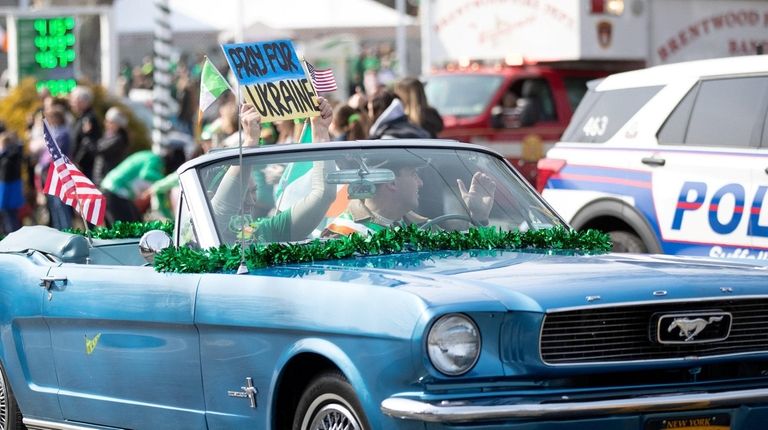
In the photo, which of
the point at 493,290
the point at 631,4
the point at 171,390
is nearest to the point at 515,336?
the point at 493,290

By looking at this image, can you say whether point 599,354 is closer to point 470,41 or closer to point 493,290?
point 493,290

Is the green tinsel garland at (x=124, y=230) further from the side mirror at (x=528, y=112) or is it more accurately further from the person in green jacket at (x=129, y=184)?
the side mirror at (x=528, y=112)

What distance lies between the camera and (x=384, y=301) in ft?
18.4

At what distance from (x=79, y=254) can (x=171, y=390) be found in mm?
1271

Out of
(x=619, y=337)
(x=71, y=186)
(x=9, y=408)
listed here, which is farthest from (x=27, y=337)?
(x=619, y=337)

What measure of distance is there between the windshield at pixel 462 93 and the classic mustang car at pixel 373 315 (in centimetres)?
1138

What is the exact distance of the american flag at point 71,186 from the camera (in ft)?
29.0

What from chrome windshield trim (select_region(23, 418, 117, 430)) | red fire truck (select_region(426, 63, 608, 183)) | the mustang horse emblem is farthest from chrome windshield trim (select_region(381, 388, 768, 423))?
red fire truck (select_region(426, 63, 608, 183))

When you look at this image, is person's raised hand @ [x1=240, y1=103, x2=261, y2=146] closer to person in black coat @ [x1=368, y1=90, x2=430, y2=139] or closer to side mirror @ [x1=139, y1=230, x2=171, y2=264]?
side mirror @ [x1=139, y1=230, x2=171, y2=264]

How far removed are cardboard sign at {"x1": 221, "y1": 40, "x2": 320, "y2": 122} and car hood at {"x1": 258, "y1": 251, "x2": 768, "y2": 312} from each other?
102cm

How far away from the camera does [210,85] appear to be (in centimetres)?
826

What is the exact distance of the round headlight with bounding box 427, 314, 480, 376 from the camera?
543 cm

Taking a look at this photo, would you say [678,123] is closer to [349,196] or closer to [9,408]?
[349,196]

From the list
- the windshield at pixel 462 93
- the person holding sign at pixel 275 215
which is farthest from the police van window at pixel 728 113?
the windshield at pixel 462 93
